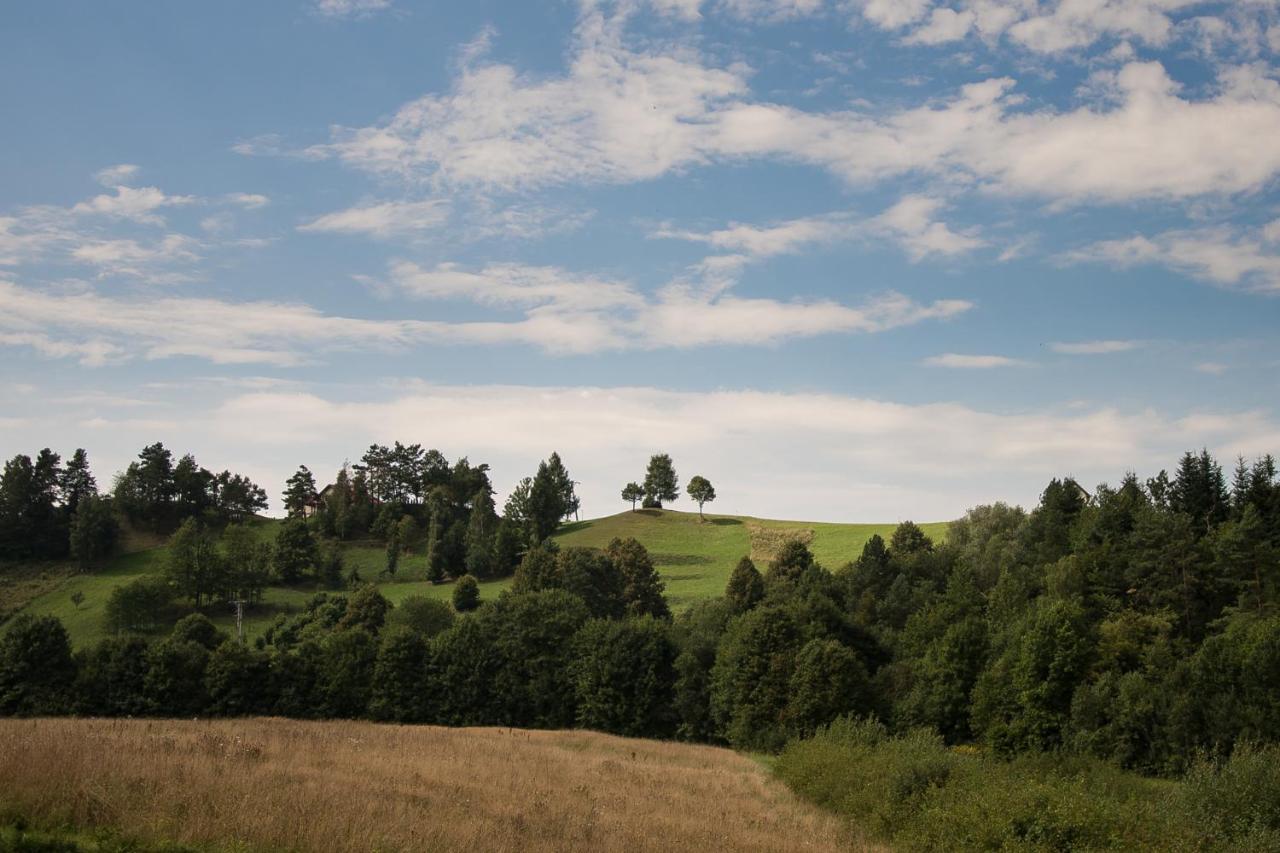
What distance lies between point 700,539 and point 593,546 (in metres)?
16.1

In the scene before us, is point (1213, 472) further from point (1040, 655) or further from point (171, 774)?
point (171, 774)

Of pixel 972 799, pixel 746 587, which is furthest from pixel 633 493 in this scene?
pixel 972 799

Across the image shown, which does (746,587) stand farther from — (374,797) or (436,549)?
(374,797)

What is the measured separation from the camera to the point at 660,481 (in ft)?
520

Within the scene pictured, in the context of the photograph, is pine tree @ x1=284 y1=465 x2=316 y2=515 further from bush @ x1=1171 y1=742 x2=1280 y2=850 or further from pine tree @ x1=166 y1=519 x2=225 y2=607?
bush @ x1=1171 y1=742 x2=1280 y2=850

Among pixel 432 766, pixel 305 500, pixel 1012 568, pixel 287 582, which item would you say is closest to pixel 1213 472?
pixel 1012 568

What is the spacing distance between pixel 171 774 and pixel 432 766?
11.3 meters

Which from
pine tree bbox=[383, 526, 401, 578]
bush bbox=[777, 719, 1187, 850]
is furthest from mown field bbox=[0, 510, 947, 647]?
bush bbox=[777, 719, 1187, 850]

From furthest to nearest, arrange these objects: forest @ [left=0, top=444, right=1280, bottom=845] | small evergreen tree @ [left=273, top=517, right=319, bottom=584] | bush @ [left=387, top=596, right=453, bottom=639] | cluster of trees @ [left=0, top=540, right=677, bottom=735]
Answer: small evergreen tree @ [left=273, top=517, right=319, bottom=584] → bush @ [left=387, top=596, right=453, bottom=639] → cluster of trees @ [left=0, top=540, right=677, bottom=735] → forest @ [left=0, top=444, right=1280, bottom=845]

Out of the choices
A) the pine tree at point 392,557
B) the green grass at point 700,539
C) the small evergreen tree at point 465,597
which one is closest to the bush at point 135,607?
the pine tree at point 392,557

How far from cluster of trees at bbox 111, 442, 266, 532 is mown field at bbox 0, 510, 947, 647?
5521 millimetres

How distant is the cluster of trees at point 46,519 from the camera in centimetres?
11588

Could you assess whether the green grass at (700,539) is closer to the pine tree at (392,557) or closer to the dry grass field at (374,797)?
the pine tree at (392,557)

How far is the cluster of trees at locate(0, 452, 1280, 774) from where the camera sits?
54.3 metres
